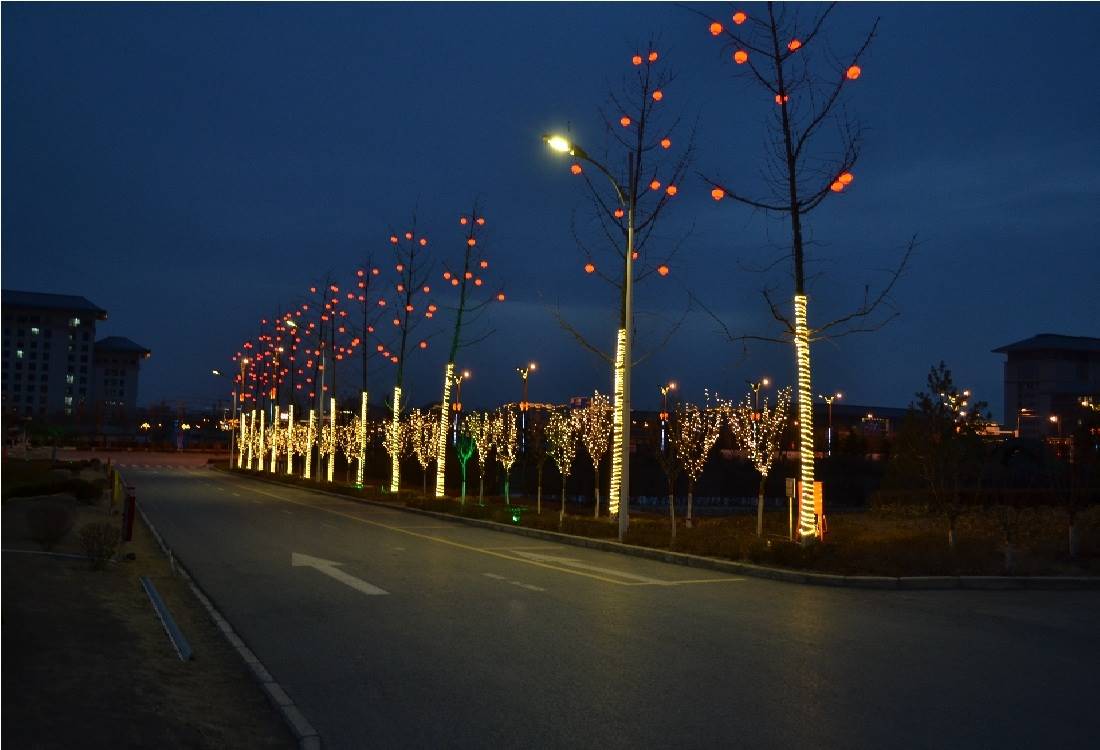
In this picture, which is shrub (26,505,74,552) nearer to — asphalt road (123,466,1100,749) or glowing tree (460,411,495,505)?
asphalt road (123,466,1100,749)

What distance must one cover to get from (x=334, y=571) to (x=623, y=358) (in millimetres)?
10078

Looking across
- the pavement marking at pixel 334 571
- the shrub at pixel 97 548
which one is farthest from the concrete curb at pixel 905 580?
the shrub at pixel 97 548

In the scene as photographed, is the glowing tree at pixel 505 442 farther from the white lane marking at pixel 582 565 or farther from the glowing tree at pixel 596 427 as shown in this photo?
the white lane marking at pixel 582 565

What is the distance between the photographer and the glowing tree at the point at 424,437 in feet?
143

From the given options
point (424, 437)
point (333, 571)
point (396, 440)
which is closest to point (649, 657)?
point (333, 571)

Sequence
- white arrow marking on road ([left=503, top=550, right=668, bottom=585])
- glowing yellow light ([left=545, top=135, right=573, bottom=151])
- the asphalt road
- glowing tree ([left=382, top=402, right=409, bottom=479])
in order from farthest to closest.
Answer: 1. glowing tree ([left=382, top=402, right=409, bottom=479])
2. glowing yellow light ([left=545, top=135, right=573, bottom=151])
3. white arrow marking on road ([left=503, top=550, right=668, bottom=585])
4. the asphalt road

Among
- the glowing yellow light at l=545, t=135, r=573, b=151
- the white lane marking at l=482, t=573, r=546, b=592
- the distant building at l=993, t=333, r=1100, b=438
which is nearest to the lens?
the white lane marking at l=482, t=573, r=546, b=592

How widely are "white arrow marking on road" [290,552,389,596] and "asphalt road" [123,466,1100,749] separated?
12 cm

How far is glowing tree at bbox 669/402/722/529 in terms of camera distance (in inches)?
981

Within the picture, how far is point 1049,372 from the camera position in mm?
103375

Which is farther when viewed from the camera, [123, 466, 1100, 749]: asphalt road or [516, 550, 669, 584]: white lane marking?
[516, 550, 669, 584]: white lane marking

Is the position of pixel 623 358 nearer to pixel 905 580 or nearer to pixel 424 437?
pixel 905 580

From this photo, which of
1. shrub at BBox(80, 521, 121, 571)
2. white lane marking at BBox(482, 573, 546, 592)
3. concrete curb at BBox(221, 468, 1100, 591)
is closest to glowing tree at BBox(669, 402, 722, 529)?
concrete curb at BBox(221, 468, 1100, 591)

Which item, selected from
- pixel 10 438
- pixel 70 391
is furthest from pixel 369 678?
pixel 70 391
